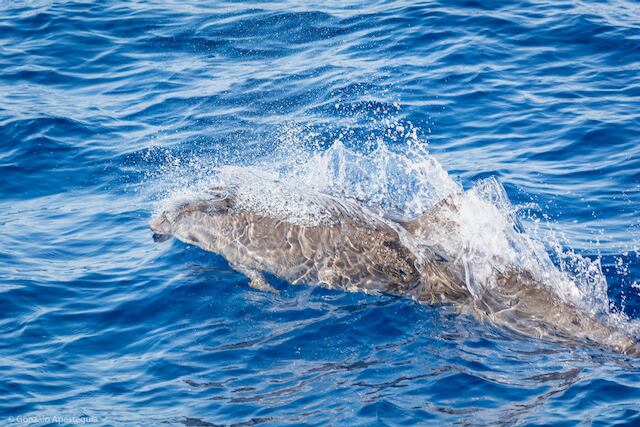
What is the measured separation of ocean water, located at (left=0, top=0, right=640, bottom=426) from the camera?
941 centimetres

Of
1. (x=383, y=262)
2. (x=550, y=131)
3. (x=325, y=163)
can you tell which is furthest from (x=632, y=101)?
(x=383, y=262)

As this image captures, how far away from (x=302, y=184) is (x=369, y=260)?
183 cm

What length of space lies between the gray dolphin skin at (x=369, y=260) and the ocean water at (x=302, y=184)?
22cm

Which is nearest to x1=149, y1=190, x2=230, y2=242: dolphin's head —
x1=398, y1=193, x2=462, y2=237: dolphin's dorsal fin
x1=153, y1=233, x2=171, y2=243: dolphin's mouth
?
x1=153, y1=233, x2=171, y2=243: dolphin's mouth

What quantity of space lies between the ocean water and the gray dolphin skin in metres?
0.22

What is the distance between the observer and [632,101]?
53.2ft

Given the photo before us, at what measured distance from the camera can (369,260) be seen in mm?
11570

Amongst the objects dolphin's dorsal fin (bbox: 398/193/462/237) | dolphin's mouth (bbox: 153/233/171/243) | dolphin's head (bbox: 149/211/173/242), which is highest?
dolphin's dorsal fin (bbox: 398/193/462/237)

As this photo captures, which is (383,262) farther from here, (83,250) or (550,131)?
(550,131)

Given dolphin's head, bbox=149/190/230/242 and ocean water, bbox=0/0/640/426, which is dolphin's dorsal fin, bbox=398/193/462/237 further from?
dolphin's head, bbox=149/190/230/242

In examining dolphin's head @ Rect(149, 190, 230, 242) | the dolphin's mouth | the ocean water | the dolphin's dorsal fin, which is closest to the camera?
the ocean water

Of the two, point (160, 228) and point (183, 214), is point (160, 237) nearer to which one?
point (160, 228)

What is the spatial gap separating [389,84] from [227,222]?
20.0ft

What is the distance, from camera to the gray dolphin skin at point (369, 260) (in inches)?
415
